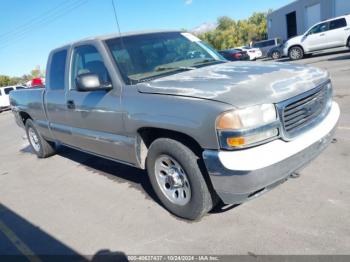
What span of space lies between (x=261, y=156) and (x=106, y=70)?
7.10 ft

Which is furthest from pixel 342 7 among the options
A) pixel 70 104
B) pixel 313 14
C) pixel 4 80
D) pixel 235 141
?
pixel 4 80

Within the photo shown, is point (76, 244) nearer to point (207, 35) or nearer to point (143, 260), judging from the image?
point (143, 260)

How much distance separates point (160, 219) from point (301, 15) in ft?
118

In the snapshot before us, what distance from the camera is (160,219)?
3711 millimetres

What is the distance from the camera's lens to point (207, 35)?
220 feet

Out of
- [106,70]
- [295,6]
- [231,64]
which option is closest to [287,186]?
[231,64]

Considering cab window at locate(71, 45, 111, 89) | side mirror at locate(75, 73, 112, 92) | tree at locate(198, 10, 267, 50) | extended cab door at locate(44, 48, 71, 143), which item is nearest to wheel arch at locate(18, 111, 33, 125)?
extended cab door at locate(44, 48, 71, 143)

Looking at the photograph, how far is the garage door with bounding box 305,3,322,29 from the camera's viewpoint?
105 feet

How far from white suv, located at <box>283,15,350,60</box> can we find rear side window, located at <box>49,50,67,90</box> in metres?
17.0

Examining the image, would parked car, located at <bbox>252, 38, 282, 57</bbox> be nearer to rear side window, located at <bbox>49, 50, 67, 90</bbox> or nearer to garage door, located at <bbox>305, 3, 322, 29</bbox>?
garage door, located at <bbox>305, 3, 322, 29</bbox>

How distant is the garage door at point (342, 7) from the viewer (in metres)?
28.5

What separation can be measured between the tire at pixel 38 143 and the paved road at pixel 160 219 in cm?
147

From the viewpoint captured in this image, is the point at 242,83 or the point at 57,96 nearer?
the point at 242,83

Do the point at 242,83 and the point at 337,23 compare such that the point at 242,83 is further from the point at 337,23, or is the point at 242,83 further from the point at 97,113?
the point at 337,23
